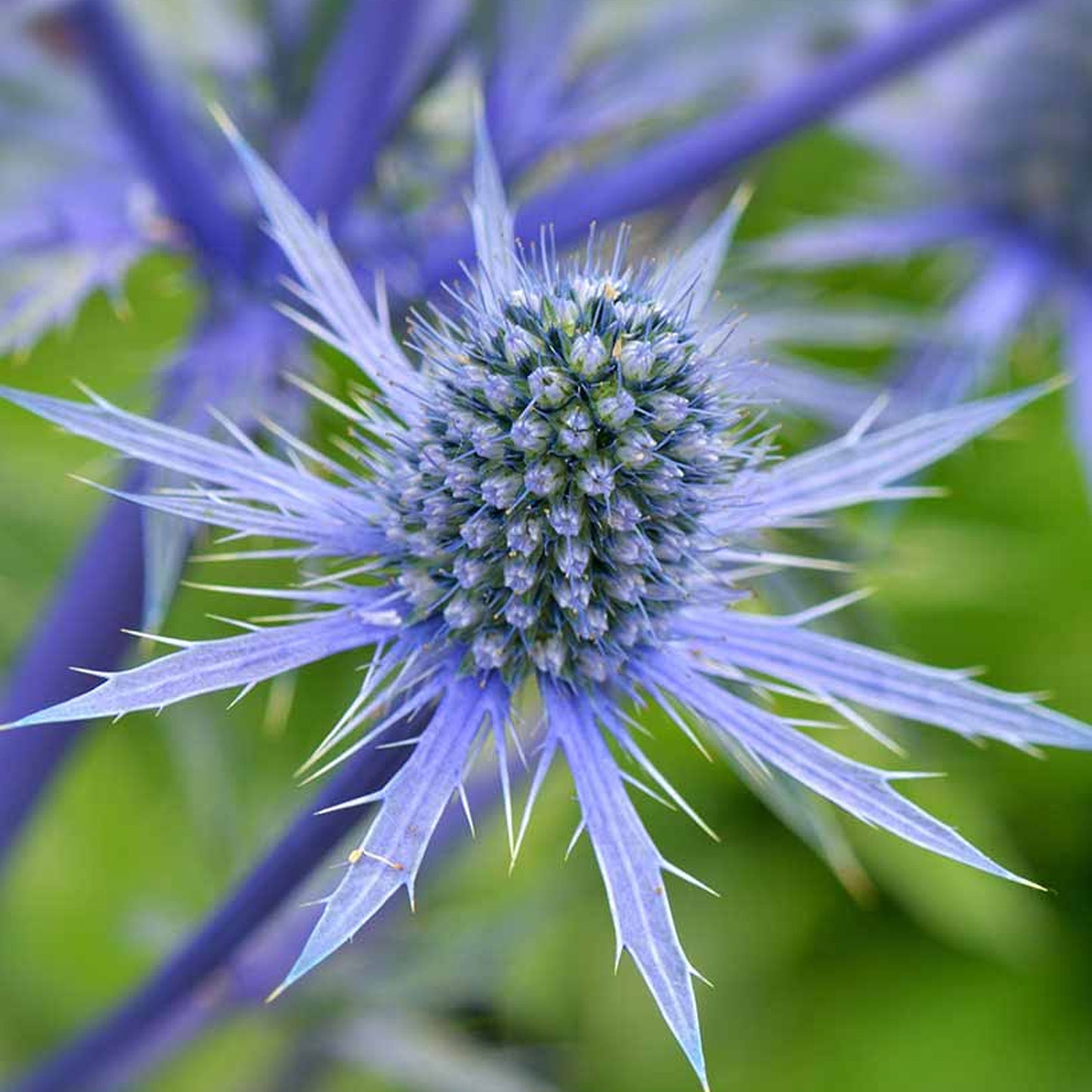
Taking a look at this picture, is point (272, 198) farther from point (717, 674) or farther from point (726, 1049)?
point (726, 1049)

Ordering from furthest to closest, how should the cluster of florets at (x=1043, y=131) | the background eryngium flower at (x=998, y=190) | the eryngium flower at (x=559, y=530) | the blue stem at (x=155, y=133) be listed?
the cluster of florets at (x=1043, y=131) < the background eryngium flower at (x=998, y=190) < the blue stem at (x=155, y=133) < the eryngium flower at (x=559, y=530)

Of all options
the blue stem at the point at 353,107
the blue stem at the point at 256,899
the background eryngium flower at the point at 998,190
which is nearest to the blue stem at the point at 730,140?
the blue stem at the point at 353,107

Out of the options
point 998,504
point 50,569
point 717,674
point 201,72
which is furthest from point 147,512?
point 998,504

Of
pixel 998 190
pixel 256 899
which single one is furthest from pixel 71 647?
pixel 998 190

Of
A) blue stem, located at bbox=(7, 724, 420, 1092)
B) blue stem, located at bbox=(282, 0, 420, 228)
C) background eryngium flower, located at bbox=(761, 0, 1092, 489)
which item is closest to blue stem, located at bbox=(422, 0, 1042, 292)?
blue stem, located at bbox=(282, 0, 420, 228)

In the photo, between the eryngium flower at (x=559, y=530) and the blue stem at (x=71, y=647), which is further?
the blue stem at (x=71, y=647)

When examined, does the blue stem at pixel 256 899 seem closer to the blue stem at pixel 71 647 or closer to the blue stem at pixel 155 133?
the blue stem at pixel 71 647

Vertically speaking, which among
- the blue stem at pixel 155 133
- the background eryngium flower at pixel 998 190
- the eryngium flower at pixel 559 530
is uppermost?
the background eryngium flower at pixel 998 190

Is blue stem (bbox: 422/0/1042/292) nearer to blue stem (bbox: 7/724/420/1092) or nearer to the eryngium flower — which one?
the eryngium flower
